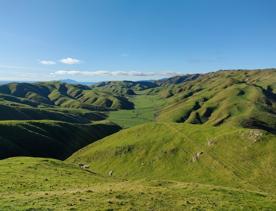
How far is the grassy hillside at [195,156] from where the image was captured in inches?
3447

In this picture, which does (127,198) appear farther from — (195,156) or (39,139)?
(39,139)

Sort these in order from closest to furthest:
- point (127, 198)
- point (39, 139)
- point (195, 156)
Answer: point (127, 198), point (195, 156), point (39, 139)

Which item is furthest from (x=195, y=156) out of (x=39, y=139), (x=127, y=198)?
(x=39, y=139)

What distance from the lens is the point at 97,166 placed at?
4680 inches

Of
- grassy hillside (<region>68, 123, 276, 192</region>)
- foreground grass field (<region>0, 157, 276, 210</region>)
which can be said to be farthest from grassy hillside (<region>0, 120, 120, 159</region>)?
foreground grass field (<region>0, 157, 276, 210</region>)

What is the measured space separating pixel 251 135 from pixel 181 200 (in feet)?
248

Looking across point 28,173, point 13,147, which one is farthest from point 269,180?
point 13,147

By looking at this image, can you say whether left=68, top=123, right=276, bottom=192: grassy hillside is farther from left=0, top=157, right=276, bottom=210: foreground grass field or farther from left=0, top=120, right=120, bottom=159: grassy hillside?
left=0, top=157, right=276, bottom=210: foreground grass field

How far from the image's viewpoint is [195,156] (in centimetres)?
10325

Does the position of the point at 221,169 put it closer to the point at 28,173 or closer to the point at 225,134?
the point at 225,134

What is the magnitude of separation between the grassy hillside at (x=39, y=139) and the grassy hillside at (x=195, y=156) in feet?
81.9

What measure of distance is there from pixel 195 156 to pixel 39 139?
3520 inches

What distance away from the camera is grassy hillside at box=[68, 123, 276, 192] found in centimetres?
8756

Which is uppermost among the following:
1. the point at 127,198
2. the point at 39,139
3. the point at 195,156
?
the point at 127,198
